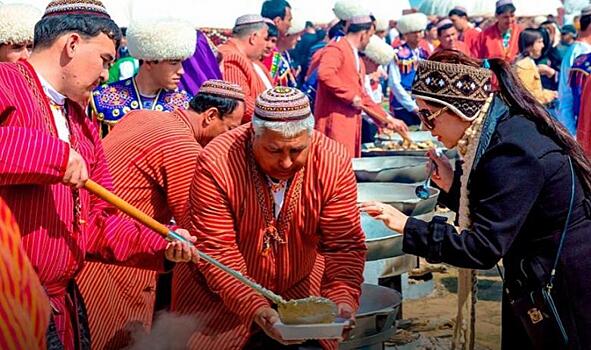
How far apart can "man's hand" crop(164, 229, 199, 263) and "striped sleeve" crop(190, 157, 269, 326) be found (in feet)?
0.55

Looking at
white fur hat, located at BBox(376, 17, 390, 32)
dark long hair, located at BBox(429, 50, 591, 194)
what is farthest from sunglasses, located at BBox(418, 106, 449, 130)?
white fur hat, located at BBox(376, 17, 390, 32)

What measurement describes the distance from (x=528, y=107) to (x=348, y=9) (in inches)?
265

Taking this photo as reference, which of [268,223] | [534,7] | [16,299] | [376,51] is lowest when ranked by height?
[534,7]

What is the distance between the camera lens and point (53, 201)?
3.02 m

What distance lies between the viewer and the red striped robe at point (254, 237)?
3537 mm

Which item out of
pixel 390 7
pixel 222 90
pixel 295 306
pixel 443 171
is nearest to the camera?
pixel 295 306

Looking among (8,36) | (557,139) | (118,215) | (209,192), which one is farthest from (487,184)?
(8,36)

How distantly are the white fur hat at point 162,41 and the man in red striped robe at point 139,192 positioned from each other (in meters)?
0.99

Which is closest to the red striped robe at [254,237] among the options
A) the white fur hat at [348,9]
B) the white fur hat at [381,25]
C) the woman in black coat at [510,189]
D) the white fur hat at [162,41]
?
the woman in black coat at [510,189]

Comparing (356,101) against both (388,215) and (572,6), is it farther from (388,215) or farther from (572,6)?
(572,6)

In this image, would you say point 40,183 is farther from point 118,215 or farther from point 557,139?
point 557,139

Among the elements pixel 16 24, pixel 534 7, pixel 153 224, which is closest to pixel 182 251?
pixel 153 224

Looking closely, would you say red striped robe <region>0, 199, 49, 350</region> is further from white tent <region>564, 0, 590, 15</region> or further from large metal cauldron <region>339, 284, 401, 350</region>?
white tent <region>564, 0, 590, 15</region>

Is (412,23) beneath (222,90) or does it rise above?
beneath
